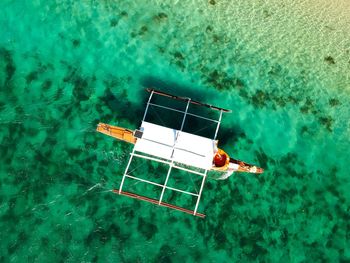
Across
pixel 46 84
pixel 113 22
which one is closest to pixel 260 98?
pixel 113 22

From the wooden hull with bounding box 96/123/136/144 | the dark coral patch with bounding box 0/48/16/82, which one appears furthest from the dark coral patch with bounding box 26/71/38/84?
the wooden hull with bounding box 96/123/136/144

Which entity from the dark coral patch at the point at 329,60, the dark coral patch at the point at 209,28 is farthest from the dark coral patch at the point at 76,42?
the dark coral patch at the point at 329,60

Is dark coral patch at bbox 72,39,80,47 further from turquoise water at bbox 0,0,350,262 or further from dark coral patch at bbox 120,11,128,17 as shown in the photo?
dark coral patch at bbox 120,11,128,17

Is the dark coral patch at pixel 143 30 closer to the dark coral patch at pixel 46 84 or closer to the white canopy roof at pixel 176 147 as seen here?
the dark coral patch at pixel 46 84

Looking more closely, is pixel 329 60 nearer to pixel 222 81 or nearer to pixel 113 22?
pixel 222 81

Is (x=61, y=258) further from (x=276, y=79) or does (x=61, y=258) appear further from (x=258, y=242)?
(x=276, y=79)
